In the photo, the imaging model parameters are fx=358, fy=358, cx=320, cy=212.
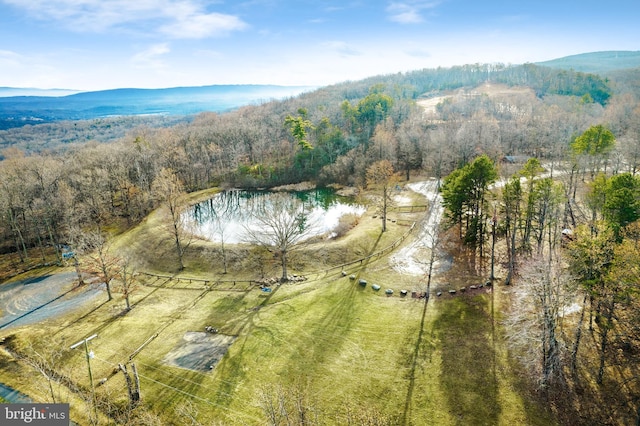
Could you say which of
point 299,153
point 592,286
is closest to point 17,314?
point 592,286

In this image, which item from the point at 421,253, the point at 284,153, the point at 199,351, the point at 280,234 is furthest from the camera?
the point at 284,153

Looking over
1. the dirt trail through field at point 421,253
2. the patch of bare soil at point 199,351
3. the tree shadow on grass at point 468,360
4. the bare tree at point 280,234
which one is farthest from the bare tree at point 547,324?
the bare tree at point 280,234

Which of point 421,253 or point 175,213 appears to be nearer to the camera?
point 421,253

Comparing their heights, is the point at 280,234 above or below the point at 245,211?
above

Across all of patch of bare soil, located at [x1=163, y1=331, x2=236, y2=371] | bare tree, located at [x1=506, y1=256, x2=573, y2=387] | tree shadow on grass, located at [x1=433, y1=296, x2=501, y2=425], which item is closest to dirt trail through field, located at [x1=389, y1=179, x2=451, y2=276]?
tree shadow on grass, located at [x1=433, y1=296, x2=501, y2=425]

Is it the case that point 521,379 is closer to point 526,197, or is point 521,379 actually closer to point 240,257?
point 526,197

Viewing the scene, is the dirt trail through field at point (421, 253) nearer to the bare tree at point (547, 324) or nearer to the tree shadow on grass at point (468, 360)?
the tree shadow on grass at point (468, 360)

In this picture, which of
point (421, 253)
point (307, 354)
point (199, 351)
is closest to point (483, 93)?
point (421, 253)

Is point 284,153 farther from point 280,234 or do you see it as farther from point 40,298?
point 40,298
